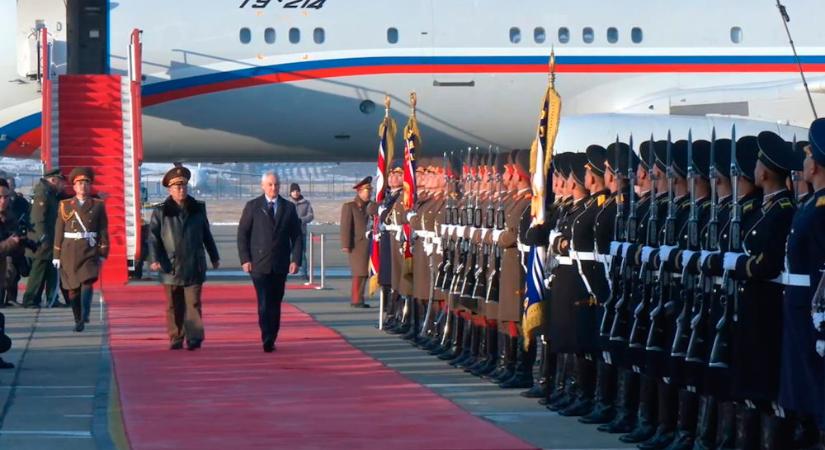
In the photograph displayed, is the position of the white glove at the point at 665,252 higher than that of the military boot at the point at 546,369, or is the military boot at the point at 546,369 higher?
the white glove at the point at 665,252

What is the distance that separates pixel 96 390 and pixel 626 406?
4.06m

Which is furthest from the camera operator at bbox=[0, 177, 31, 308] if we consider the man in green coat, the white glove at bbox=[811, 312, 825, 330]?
the white glove at bbox=[811, 312, 825, 330]

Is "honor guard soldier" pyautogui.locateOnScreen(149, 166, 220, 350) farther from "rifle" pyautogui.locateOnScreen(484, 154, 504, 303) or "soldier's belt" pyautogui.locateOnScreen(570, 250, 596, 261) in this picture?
"soldier's belt" pyautogui.locateOnScreen(570, 250, 596, 261)

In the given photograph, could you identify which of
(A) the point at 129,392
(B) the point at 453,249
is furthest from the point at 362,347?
(A) the point at 129,392

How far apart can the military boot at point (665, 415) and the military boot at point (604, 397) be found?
0.88 m

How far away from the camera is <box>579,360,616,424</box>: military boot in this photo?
35.7 feet

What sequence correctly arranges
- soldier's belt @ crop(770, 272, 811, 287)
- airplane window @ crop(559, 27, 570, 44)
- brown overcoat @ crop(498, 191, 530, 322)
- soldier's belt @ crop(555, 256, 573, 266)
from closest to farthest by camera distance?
soldier's belt @ crop(770, 272, 811, 287), soldier's belt @ crop(555, 256, 573, 266), brown overcoat @ crop(498, 191, 530, 322), airplane window @ crop(559, 27, 570, 44)

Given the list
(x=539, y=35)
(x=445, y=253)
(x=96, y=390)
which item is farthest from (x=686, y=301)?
(x=539, y=35)

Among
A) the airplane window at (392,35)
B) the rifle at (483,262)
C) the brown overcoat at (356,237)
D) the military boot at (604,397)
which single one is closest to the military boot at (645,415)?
the military boot at (604,397)

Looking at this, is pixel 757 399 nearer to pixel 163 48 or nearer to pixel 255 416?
pixel 255 416

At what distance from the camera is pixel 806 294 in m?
8.30

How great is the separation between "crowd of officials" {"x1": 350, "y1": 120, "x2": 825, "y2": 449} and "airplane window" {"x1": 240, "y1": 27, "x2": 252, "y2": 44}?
10229 millimetres

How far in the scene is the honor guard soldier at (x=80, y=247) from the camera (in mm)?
17078

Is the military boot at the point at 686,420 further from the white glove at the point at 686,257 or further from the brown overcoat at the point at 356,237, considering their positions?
the brown overcoat at the point at 356,237
